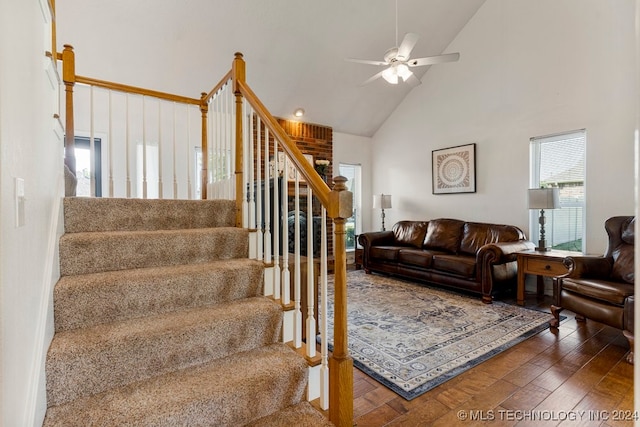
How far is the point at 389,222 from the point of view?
6.32 m

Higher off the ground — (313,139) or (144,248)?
(313,139)

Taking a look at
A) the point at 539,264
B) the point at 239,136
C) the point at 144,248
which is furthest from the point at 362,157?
the point at 144,248

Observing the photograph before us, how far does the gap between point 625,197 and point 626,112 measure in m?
0.93

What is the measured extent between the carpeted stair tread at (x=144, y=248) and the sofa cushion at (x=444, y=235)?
11.8 feet

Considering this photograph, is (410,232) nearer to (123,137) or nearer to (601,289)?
(601,289)

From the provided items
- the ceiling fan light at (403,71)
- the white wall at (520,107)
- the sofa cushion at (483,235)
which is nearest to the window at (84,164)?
the ceiling fan light at (403,71)

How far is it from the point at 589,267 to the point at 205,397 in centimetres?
341

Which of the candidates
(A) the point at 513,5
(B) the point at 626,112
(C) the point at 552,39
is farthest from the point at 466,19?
(B) the point at 626,112

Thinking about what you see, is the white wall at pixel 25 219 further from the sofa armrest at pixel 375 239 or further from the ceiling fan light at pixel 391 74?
→ the sofa armrest at pixel 375 239

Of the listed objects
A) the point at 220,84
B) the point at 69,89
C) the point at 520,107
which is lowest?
the point at 69,89

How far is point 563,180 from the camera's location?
3.98m

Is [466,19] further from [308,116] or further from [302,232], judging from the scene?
[302,232]

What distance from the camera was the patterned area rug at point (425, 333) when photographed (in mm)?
2125

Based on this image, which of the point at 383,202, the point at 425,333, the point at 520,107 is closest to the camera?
the point at 425,333
